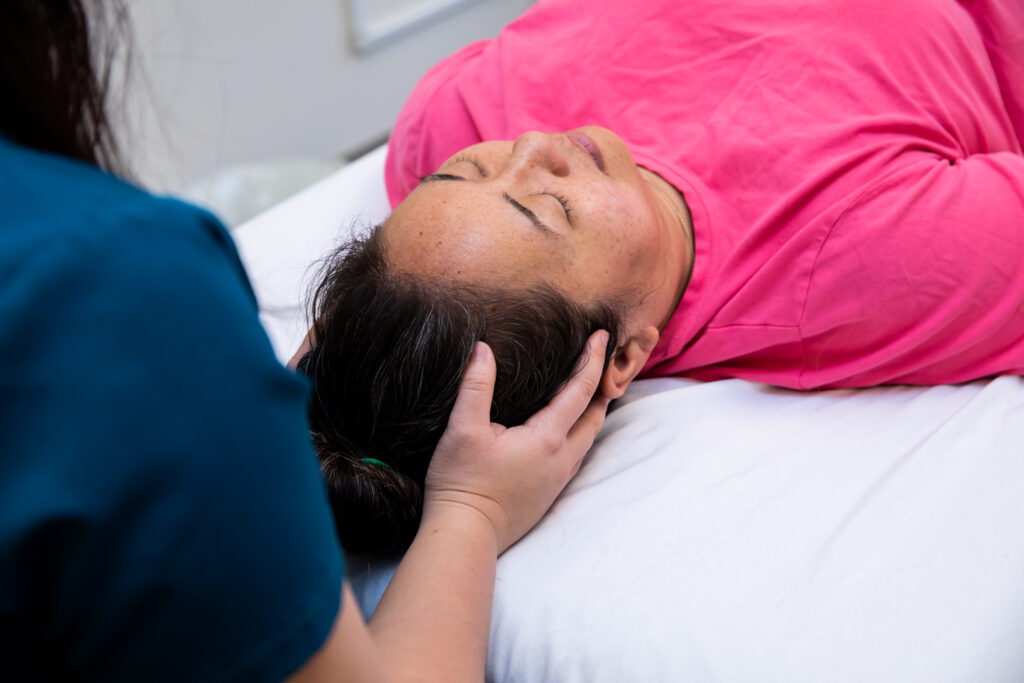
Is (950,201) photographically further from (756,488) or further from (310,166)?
(310,166)

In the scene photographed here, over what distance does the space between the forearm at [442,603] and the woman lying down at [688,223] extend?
106 mm

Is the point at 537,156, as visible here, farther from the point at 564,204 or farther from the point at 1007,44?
the point at 1007,44

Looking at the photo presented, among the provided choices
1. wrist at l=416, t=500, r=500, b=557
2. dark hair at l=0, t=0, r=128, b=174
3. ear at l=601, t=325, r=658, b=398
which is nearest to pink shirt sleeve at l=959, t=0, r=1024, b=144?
ear at l=601, t=325, r=658, b=398

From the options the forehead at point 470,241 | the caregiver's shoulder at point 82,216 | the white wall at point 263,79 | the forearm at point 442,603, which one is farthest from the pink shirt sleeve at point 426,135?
the caregiver's shoulder at point 82,216

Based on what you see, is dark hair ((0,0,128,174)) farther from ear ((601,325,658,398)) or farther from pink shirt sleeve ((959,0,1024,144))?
pink shirt sleeve ((959,0,1024,144))

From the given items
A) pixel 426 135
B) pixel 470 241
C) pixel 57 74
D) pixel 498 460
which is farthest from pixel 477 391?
pixel 426 135

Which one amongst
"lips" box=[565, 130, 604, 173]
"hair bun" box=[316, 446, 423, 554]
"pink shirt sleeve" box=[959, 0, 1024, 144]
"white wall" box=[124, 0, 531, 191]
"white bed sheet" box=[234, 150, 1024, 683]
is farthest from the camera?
"white wall" box=[124, 0, 531, 191]

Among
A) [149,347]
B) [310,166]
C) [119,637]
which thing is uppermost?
[149,347]

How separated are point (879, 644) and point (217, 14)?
1925 millimetres

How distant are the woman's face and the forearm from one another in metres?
0.29

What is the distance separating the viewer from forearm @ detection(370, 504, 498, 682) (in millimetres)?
723

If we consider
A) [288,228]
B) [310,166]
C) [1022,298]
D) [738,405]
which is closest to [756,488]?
[738,405]

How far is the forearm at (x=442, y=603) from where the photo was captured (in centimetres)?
72

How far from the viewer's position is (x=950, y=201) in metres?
1.08
